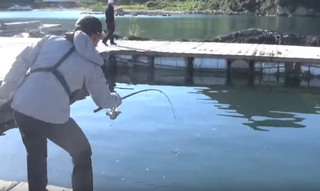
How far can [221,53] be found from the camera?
1319 cm

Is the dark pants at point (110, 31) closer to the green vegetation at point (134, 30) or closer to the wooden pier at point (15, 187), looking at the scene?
the green vegetation at point (134, 30)

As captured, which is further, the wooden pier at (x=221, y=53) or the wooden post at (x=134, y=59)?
the wooden post at (x=134, y=59)

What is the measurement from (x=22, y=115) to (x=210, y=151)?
4.29 m

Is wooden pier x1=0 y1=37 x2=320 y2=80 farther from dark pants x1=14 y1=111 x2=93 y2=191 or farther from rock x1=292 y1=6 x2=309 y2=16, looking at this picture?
rock x1=292 y1=6 x2=309 y2=16

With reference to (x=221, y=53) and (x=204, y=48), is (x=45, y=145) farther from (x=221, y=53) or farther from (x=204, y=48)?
(x=204, y=48)

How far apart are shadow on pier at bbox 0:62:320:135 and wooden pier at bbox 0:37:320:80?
0.35 m

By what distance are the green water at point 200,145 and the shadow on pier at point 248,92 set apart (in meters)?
0.03

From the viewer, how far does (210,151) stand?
721 centimetres

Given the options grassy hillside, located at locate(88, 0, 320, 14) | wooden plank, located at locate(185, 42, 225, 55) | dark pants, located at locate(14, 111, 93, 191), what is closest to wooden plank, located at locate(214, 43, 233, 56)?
wooden plank, located at locate(185, 42, 225, 55)

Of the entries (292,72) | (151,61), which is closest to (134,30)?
(151,61)

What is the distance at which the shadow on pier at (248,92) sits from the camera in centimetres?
930

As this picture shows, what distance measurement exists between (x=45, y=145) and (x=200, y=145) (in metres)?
4.21

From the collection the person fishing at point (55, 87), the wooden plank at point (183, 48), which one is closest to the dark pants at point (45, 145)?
the person fishing at point (55, 87)

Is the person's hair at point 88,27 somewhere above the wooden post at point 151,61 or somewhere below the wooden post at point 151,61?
above
